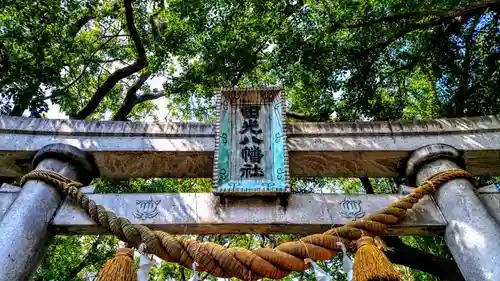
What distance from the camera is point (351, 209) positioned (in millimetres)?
3582

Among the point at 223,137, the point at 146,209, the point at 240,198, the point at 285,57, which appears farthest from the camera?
the point at 285,57

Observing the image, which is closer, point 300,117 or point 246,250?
point 246,250

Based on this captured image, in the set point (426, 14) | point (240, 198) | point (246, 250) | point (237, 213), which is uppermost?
point (426, 14)

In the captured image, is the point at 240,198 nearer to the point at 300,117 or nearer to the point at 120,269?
the point at 120,269

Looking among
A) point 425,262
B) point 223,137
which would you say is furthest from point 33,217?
point 425,262

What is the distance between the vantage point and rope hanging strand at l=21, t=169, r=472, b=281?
2750 millimetres

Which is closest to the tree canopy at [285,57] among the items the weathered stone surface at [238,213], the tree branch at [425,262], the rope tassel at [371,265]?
the tree branch at [425,262]

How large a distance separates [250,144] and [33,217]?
7.30 ft

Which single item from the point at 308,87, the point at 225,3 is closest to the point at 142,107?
the point at 225,3

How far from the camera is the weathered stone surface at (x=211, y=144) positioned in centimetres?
405

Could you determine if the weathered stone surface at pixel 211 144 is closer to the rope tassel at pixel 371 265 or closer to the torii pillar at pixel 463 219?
the torii pillar at pixel 463 219

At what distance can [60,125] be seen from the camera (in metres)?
4.24

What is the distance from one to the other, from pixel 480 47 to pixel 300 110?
11.7 ft

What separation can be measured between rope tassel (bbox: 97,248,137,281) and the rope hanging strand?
187 mm
